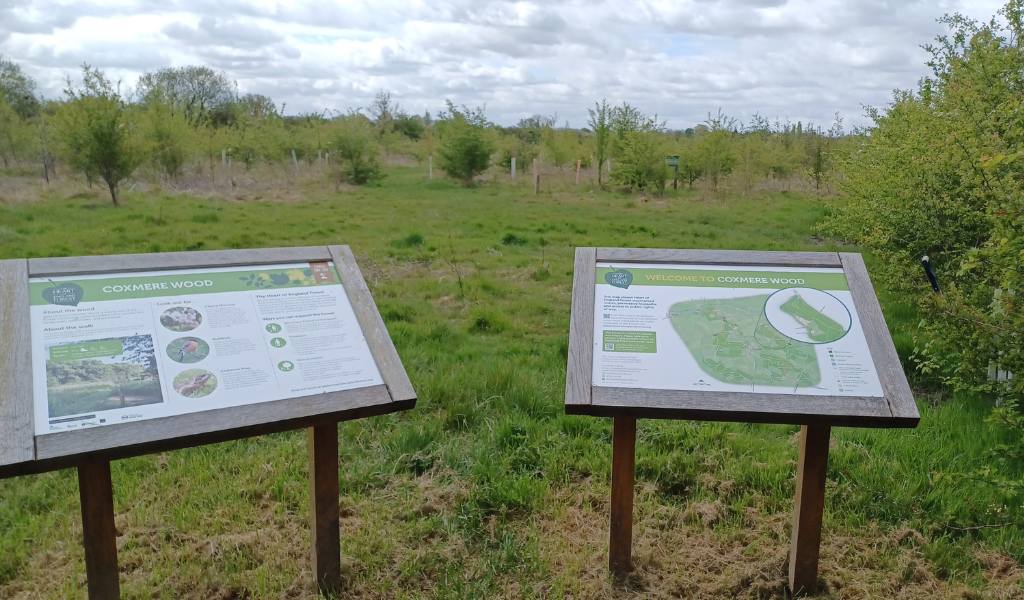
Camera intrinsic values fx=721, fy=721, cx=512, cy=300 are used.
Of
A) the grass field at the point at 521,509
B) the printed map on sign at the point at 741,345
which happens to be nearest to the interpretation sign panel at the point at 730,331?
the printed map on sign at the point at 741,345

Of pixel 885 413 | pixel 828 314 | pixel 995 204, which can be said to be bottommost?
pixel 885 413

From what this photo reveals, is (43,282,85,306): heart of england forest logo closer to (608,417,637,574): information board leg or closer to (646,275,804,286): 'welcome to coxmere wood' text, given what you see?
(608,417,637,574): information board leg

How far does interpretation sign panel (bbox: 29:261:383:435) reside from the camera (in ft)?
7.66

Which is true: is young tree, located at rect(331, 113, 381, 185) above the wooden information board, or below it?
above

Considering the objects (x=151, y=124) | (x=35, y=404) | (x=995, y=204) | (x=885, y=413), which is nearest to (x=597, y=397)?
(x=885, y=413)

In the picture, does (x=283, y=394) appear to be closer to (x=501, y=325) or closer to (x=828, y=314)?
(x=828, y=314)

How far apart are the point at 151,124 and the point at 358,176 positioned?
7.53 meters

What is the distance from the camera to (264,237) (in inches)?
482

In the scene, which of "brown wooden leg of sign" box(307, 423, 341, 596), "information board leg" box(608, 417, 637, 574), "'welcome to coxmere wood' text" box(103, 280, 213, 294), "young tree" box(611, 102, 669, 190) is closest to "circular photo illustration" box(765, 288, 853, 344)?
"information board leg" box(608, 417, 637, 574)

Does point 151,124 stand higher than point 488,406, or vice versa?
point 151,124

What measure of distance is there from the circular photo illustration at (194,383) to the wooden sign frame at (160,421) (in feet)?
0.31

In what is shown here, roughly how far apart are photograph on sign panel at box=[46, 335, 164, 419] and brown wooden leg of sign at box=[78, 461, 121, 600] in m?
0.30

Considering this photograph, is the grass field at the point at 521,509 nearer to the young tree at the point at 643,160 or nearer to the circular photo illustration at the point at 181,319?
the circular photo illustration at the point at 181,319

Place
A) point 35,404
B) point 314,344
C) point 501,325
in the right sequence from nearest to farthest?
point 35,404
point 314,344
point 501,325
